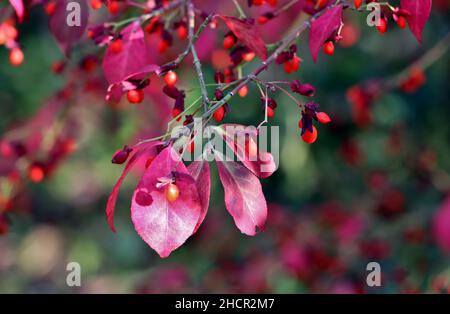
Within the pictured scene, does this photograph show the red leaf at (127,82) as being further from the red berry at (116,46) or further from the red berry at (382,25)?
the red berry at (382,25)

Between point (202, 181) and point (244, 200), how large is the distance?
92 mm

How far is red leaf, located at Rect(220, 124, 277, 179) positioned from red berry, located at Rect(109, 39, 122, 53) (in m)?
0.34

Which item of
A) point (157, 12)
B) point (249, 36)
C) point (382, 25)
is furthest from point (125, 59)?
point (382, 25)

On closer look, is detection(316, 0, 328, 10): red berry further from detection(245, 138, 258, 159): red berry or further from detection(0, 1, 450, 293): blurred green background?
detection(0, 1, 450, 293): blurred green background

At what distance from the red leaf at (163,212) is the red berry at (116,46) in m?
0.35

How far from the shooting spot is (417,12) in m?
1.15

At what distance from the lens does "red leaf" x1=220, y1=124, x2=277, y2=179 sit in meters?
1.10

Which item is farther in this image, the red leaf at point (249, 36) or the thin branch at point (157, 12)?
the thin branch at point (157, 12)

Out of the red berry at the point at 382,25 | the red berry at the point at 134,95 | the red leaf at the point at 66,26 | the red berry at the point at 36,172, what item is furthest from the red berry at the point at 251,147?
the red berry at the point at 36,172

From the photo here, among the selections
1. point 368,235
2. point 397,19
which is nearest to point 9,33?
point 397,19

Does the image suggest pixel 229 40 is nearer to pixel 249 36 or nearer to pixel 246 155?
pixel 249 36

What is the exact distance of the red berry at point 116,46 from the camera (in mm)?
1270

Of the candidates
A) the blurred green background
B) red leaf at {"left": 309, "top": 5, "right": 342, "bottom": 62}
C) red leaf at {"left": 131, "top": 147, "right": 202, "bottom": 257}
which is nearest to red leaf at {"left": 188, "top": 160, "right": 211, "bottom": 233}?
red leaf at {"left": 131, "top": 147, "right": 202, "bottom": 257}
